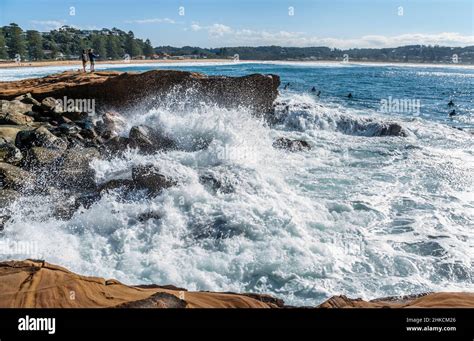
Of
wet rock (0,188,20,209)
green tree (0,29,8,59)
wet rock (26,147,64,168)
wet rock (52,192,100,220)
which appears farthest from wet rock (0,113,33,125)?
green tree (0,29,8,59)

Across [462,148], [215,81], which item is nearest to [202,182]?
[215,81]

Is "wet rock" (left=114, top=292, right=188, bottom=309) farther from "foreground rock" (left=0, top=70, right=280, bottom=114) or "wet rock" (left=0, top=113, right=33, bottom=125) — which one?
"foreground rock" (left=0, top=70, right=280, bottom=114)

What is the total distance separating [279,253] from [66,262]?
310cm

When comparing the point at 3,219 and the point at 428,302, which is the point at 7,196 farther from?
the point at 428,302

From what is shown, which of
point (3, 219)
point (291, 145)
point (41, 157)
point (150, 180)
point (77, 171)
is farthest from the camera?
point (291, 145)

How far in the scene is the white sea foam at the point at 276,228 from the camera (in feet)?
17.5

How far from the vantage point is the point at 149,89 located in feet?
48.4

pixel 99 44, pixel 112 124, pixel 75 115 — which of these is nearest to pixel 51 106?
pixel 75 115

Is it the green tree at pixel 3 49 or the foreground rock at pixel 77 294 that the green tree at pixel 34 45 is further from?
the foreground rock at pixel 77 294

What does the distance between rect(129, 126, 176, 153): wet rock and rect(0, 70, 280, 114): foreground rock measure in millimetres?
3299

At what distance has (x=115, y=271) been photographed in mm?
5406

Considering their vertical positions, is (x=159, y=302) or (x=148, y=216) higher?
(x=159, y=302)

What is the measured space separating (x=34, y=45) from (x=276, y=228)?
2404 centimetres
